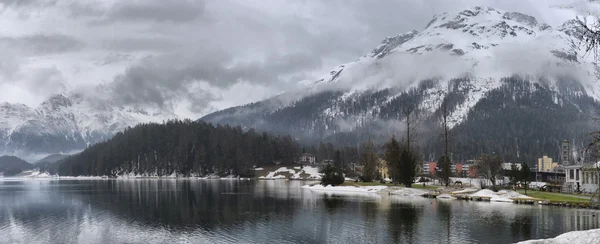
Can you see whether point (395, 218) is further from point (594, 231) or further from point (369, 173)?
point (369, 173)

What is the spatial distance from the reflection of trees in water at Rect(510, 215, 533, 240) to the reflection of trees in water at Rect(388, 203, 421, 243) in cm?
846

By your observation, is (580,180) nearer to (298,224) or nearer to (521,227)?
(521,227)

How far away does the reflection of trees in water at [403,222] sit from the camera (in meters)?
43.0

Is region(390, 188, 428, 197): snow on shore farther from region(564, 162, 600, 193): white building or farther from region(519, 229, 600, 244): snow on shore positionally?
region(519, 229, 600, 244): snow on shore

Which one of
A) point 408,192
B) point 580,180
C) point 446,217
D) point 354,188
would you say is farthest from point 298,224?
point 580,180

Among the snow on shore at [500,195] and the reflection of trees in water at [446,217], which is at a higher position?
the reflection of trees in water at [446,217]

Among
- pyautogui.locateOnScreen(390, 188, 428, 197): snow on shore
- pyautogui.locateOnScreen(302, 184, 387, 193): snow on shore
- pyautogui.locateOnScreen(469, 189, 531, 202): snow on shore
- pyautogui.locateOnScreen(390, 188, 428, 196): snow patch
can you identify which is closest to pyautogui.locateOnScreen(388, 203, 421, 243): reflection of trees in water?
pyautogui.locateOnScreen(469, 189, 531, 202): snow on shore

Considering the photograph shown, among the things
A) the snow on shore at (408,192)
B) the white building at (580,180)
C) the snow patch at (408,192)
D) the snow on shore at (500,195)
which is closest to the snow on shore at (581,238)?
the snow on shore at (500,195)

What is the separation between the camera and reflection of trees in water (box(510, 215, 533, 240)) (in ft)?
139

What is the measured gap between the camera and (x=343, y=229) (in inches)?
1911

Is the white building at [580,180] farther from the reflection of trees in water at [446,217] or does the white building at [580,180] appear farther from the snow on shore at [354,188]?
the snow on shore at [354,188]

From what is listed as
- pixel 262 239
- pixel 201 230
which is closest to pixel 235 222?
pixel 201 230

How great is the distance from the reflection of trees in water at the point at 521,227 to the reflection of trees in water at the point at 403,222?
8465 millimetres

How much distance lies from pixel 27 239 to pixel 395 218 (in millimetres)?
36208
